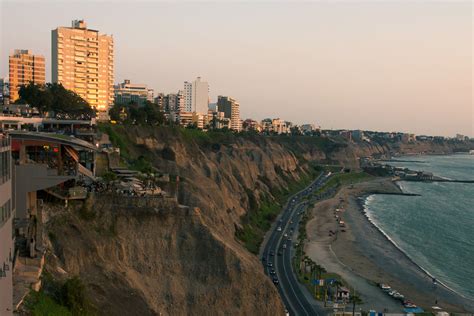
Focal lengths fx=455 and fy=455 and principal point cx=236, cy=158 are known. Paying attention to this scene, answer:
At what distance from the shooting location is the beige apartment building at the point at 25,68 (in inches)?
6486

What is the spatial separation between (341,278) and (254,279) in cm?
2760

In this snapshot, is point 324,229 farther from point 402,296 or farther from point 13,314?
point 13,314

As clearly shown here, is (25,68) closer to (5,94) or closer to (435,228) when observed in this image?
(5,94)

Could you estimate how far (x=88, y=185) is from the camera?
41312mm

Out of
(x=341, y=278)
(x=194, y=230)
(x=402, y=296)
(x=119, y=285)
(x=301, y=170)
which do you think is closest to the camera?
(x=119, y=285)

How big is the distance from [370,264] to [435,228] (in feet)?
129

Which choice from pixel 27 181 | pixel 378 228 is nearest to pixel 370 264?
pixel 378 228

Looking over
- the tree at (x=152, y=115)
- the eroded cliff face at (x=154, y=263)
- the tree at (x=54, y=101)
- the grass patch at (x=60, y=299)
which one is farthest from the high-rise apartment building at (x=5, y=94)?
the grass patch at (x=60, y=299)

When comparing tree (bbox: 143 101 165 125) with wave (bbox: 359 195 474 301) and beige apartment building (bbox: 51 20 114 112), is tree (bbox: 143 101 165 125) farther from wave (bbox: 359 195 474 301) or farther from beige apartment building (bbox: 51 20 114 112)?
wave (bbox: 359 195 474 301)

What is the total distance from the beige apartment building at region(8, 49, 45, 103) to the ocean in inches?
4990

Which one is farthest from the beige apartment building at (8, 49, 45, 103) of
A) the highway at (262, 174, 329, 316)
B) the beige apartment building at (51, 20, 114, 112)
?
the highway at (262, 174, 329, 316)

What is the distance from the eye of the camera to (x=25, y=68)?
550 ft

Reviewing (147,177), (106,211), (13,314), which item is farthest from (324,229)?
(13,314)

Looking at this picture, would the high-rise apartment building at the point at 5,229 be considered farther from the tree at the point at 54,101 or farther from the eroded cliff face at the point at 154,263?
the tree at the point at 54,101
